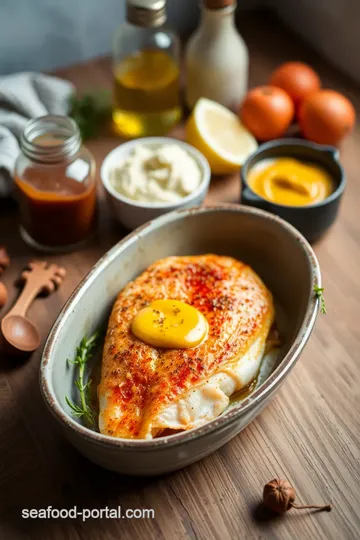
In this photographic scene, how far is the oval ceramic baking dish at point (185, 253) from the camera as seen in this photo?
3.55 feet

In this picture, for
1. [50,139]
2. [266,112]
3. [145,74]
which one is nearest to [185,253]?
[50,139]

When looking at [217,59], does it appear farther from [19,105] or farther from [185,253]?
[185,253]

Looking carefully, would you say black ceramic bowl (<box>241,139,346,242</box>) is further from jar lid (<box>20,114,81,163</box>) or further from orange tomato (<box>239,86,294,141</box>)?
jar lid (<box>20,114,81,163</box>)

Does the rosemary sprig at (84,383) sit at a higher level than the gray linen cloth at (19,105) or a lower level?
lower

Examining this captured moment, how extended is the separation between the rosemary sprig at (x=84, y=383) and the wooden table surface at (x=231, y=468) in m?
0.08

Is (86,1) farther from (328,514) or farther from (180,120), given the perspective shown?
(328,514)

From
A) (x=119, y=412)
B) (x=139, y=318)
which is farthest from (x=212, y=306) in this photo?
(x=119, y=412)

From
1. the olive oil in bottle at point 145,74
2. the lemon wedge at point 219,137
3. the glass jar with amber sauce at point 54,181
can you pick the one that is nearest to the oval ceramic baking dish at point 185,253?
the glass jar with amber sauce at point 54,181

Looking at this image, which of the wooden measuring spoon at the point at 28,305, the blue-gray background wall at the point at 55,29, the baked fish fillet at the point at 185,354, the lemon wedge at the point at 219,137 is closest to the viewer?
the baked fish fillet at the point at 185,354

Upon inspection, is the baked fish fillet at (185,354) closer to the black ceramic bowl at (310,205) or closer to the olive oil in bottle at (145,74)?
the black ceramic bowl at (310,205)

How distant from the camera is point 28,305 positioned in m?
1.55

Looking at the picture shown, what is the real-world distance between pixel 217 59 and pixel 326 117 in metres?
0.35

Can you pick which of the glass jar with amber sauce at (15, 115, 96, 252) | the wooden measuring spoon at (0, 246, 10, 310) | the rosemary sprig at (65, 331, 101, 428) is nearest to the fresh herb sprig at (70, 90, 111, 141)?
the glass jar with amber sauce at (15, 115, 96, 252)

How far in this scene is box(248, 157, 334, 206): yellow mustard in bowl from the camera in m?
1.69
